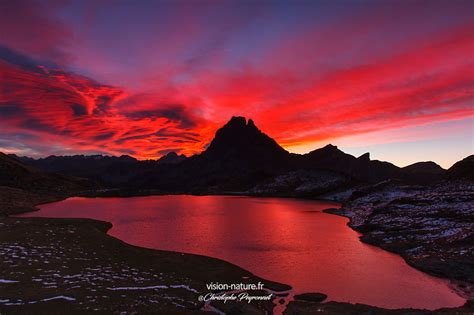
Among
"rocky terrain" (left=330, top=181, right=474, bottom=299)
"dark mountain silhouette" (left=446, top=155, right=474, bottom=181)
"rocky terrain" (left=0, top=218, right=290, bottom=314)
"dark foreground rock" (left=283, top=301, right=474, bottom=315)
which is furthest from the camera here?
"dark mountain silhouette" (left=446, top=155, right=474, bottom=181)

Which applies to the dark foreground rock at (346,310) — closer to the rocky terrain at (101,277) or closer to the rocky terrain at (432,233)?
the rocky terrain at (101,277)

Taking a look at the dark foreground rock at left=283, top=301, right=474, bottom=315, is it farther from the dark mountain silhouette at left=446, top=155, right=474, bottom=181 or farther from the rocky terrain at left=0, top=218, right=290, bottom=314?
the dark mountain silhouette at left=446, top=155, right=474, bottom=181

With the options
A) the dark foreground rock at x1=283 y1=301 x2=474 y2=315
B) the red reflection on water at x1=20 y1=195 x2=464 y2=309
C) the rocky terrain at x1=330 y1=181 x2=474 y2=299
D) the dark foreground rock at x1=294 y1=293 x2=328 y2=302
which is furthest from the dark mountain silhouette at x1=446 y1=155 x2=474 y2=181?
the dark foreground rock at x1=294 y1=293 x2=328 y2=302

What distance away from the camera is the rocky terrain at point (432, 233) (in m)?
47.7

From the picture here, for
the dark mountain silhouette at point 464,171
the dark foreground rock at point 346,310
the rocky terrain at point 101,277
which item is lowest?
the dark foreground rock at point 346,310

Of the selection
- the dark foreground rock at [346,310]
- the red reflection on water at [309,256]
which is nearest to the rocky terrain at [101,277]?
the dark foreground rock at [346,310]

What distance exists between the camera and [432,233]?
224ft

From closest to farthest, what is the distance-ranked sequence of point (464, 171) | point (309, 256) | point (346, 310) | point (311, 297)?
point (346, 310)
point (311, 297)
point (309, 256)
point (464, 171)

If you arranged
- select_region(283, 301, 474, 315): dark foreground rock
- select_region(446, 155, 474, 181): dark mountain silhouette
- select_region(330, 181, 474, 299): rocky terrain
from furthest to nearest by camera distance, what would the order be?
select_region(446, 155, 474, 181): dark mountain silhouette, select_region(330, 181, 474, 299): rocky terrain, select_region(283, 301, 474, 315): dark foreground rock

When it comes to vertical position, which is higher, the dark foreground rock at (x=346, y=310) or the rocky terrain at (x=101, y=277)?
the rocky terrain at (x=101, y=277)

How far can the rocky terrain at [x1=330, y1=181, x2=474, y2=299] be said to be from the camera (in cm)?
4769

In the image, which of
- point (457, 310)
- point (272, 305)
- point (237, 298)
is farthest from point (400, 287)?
point (237, 298)

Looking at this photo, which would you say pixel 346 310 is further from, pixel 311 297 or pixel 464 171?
pixel 464 171

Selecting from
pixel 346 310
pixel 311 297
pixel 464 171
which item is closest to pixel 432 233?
pixel 311 297
